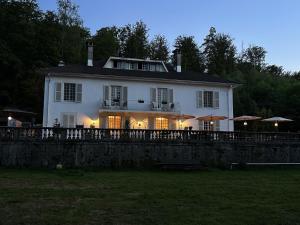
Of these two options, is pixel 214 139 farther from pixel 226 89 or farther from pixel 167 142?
pixel 226 89

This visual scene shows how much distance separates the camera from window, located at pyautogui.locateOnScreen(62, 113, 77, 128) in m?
29.8

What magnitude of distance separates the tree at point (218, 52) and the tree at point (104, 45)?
16.8m

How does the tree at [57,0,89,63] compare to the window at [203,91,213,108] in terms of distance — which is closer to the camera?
the window at [203,91,213,108]

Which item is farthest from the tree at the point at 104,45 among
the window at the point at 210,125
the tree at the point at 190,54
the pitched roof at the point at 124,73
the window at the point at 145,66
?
the window at the point at 210,125

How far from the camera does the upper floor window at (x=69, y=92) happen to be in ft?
98.2

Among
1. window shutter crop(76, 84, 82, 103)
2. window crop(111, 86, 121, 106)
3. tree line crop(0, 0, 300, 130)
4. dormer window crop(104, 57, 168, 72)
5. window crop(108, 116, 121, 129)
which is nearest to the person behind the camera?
window shutter crop(76, 84, 82, 103)

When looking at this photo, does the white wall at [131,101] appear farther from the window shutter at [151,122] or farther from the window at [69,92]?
the window shutter at [151,122]

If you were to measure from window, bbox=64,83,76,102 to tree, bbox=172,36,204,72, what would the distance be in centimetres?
3521

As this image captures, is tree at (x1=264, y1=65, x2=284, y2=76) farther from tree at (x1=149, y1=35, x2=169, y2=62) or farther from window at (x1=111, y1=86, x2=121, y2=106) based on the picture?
window at (x1=111, y1=86, x2=121, y2=106)

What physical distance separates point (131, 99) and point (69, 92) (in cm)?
473

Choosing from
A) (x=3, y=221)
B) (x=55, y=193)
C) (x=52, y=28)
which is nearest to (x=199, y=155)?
(x=55, y=193)

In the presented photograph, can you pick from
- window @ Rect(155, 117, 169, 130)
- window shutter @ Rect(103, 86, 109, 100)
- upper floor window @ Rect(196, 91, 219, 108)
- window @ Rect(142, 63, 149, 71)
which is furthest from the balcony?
window @ Rect(142, 63, 149, 71)

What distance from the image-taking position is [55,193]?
467 inches

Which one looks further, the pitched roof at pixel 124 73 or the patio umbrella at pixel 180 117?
the pitched roof at pixel 124 73
